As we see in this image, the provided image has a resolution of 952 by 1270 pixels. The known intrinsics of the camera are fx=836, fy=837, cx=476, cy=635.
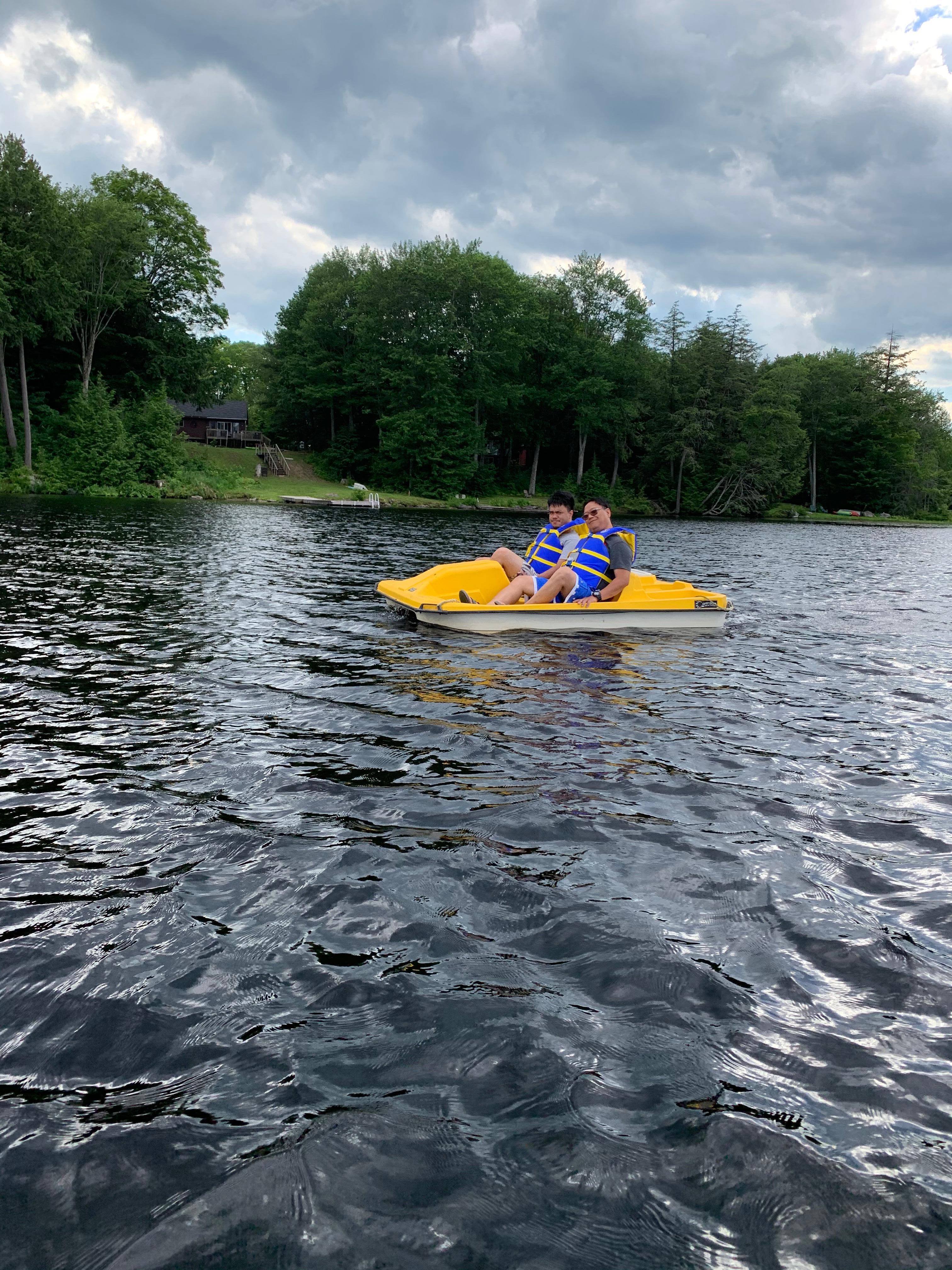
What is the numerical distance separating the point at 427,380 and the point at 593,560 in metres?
46.2

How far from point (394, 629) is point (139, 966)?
24.5ft

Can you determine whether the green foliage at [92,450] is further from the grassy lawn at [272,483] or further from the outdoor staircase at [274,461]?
the outdoor staircase at [274,461]

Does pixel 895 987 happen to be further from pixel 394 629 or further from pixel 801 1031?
pixel 394 629

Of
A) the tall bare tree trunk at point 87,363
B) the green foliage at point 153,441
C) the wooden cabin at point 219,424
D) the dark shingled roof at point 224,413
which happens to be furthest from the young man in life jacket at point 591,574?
the dark shingled roof at point 224,413

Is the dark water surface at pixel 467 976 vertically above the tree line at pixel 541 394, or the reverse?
the tree line at pixel 541 394

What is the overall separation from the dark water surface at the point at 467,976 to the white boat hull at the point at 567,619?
2.43 meters

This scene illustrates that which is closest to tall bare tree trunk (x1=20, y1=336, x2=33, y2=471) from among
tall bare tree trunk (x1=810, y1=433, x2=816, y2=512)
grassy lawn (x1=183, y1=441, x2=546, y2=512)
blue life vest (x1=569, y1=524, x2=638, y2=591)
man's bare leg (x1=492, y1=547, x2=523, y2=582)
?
grassy lawn (x1=183, y1=441, x2=546, y2=512)

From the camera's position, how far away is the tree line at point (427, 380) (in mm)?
37312

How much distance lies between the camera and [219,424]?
66.2m

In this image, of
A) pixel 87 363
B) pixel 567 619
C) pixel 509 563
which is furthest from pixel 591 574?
pixel 87 363

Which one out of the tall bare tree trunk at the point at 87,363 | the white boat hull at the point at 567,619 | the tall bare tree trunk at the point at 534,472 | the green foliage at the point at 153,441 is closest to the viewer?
the white boat hull at the point at 567,619

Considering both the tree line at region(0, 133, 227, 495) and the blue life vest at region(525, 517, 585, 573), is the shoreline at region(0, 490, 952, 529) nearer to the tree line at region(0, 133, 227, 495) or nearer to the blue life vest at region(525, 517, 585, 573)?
the tree line at region(0, 133, 227, 495)

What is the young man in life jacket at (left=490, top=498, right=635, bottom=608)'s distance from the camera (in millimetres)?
10641

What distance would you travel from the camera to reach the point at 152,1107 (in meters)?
2.56
